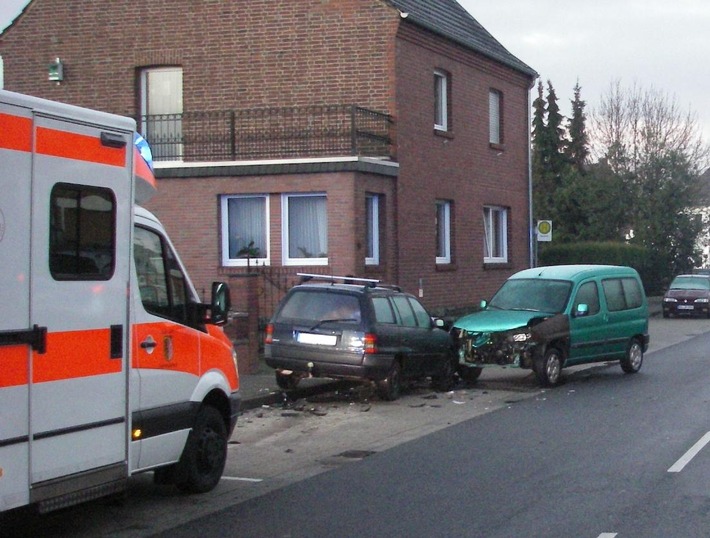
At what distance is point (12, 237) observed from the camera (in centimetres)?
652

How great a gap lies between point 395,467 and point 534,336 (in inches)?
264

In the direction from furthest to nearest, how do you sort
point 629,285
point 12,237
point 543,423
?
point 629,285
point 543,423
point 12,237

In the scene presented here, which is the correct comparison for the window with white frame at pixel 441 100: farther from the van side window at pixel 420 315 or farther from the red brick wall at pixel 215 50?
→ the van side window at pixel 420 315

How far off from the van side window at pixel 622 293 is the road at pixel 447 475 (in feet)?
9.80

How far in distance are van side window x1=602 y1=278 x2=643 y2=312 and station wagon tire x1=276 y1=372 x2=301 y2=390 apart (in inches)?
237

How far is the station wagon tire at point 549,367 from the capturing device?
54.5 feet

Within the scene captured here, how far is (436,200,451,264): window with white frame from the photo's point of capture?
89.2 feet

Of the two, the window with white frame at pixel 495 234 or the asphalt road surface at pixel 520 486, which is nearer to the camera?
the asphalt road surface at pixel 520 486

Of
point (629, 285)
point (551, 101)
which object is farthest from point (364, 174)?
point (551, 101)

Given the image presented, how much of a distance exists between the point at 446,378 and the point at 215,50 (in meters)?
11.6

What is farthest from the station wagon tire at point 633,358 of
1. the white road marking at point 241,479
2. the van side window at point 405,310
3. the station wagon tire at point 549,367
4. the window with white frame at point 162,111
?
the window with white frame at point 162,111

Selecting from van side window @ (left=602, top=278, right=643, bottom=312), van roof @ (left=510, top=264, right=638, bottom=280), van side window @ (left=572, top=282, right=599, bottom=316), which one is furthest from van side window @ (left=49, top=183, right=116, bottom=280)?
van side window @ (left=602, top=278, right=643, bottom=312)

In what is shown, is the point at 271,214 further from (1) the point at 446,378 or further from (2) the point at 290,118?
(1) the point at 446,378

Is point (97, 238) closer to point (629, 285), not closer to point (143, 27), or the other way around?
point (629, 285)
